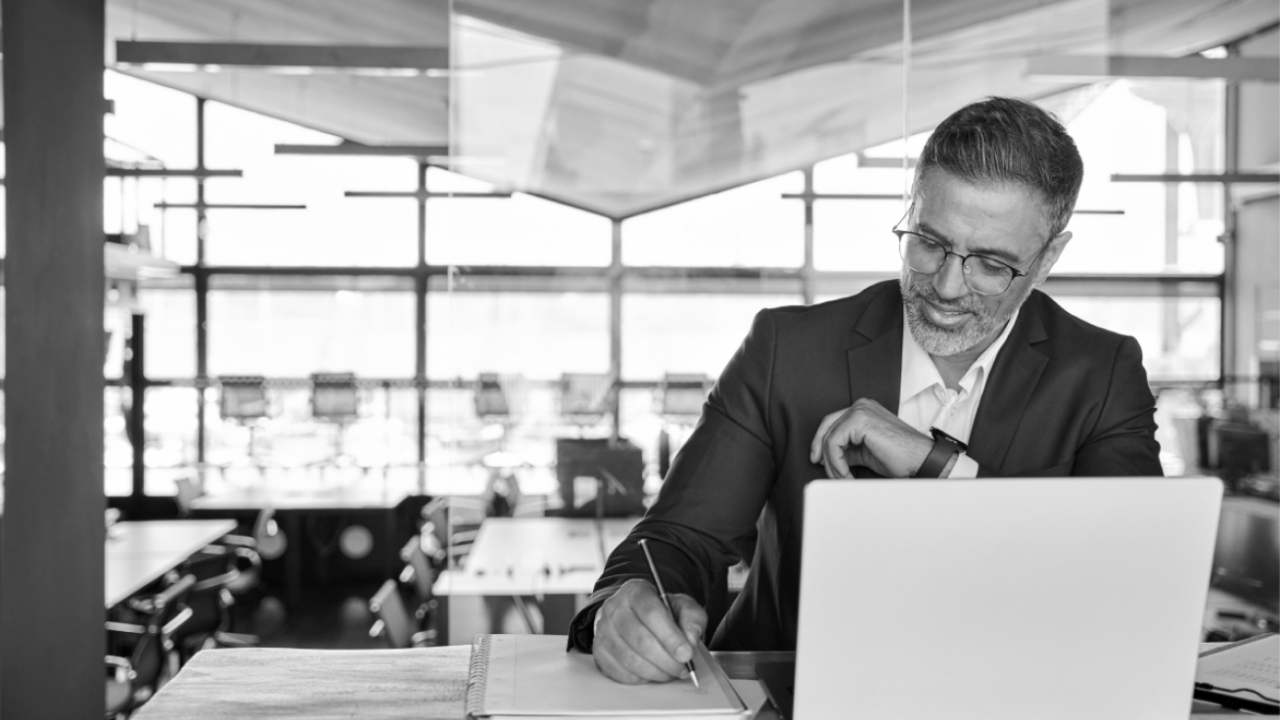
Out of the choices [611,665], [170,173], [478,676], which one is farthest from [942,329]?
[170,173]

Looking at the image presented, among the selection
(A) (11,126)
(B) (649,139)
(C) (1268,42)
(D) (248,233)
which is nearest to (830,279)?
(B) (649,139)

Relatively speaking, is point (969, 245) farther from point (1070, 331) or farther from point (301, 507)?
point (301, 507)

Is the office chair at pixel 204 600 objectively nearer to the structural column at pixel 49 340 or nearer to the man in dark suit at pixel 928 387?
the structural column at pixel 49 340

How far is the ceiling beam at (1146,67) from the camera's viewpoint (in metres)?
4.91

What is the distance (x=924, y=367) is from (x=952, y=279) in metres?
0.23

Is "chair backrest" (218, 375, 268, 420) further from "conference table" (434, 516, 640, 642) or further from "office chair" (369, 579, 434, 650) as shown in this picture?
"office chair" (369, 579, 434, 650)

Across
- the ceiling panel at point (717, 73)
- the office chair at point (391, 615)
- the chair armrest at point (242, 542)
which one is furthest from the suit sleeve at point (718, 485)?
the chair armrest at point (242, 542)

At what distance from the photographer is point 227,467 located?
33.9 feet

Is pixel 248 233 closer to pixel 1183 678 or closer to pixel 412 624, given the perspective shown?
pixel 412 624

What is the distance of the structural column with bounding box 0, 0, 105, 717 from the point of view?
2855 millimetres

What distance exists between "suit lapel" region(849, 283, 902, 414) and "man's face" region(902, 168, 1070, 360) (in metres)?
0.09

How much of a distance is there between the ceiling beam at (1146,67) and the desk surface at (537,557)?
2936 mm

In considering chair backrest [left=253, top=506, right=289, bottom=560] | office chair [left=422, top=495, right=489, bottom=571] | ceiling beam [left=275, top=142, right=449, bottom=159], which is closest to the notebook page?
office chair [left=422, top=495, right=489, bottom=571]

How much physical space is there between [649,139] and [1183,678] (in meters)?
5.41
